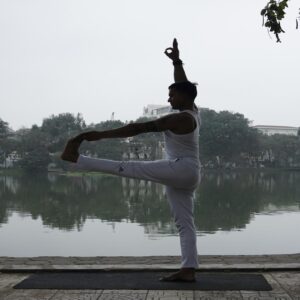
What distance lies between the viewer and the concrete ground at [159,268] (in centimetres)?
282

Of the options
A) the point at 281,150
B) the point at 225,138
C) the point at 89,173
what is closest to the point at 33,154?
the point at 89,173

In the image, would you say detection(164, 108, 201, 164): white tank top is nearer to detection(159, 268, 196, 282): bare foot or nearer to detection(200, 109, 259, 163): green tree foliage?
detection(159, 268, 196, 282): bare foot

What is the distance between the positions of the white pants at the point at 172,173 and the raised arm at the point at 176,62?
633 millimetres

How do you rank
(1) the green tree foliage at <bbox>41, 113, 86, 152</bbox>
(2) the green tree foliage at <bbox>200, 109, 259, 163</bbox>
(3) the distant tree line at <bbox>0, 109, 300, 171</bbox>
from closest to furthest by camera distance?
(3) the distant tree line at <bbox>0, 109, 300, 171</bbox>
(1) the green tree foliage at <bbox>41, 113, 86, 152</bbox>
(2) the green tree foliage at <bbox>200, 109, 259, 163</bbox>

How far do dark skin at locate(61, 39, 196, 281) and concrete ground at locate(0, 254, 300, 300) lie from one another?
0.87 feet

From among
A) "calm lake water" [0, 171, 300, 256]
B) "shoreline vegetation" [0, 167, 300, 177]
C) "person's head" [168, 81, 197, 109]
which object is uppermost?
"person's head" [168, 81, 197, 109]

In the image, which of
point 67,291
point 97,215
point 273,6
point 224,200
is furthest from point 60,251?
point 224,200

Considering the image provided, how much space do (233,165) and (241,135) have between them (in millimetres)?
5582

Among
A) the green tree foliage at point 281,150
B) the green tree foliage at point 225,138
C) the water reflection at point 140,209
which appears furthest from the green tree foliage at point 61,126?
the water reflection at point 140,209

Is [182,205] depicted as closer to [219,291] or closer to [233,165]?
[219,291]

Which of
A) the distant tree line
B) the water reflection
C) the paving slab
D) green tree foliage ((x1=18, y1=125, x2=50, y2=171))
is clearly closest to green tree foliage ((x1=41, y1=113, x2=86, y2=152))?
the distant tree line

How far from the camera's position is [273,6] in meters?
2.96

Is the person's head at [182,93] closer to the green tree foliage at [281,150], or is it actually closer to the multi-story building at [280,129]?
the green tree foliage at [281,150]

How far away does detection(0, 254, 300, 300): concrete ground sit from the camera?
2818 mm
